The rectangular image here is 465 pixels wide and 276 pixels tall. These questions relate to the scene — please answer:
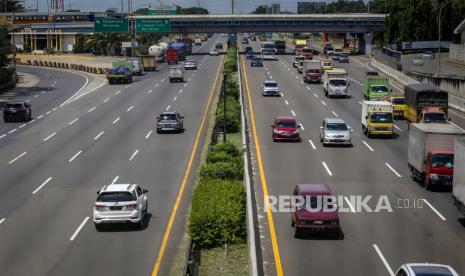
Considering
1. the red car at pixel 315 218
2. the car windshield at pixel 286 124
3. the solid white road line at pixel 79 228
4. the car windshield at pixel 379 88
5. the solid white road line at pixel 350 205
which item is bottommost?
the solid white road line at pixel 79 228

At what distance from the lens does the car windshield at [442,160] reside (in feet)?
109

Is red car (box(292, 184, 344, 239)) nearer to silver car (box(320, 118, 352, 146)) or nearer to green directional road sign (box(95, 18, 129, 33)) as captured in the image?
silver car (box(320, 118, 352, 146))

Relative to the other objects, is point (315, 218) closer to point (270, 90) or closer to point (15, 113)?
point (15, 113)

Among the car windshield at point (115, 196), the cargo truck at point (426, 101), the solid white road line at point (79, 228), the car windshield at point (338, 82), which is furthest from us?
the car windshield at point (338, 82)

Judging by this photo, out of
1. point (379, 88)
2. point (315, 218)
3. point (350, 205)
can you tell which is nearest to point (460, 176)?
point (350, 205)

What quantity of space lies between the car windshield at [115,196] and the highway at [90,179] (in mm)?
1244

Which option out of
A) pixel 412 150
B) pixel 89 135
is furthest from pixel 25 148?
pixel 412 150

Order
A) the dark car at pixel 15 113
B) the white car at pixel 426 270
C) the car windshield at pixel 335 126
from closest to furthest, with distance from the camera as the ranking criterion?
the white car at pixel 426 270 < the car windshield at pixel 335 126 < the dark car at pixel 15 113

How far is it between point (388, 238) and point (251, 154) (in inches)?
692

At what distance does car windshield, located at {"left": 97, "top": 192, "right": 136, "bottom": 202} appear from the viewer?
1078 inches

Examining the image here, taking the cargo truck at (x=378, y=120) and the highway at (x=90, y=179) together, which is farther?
the cargo truck at (x=378, y=120)

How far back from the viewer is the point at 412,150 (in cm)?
3628

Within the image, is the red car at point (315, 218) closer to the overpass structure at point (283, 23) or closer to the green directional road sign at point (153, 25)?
the green directional road sign at point (153, 25)

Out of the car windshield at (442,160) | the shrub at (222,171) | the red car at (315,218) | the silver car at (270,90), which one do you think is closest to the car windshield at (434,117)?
the car windshield at (442,160)
